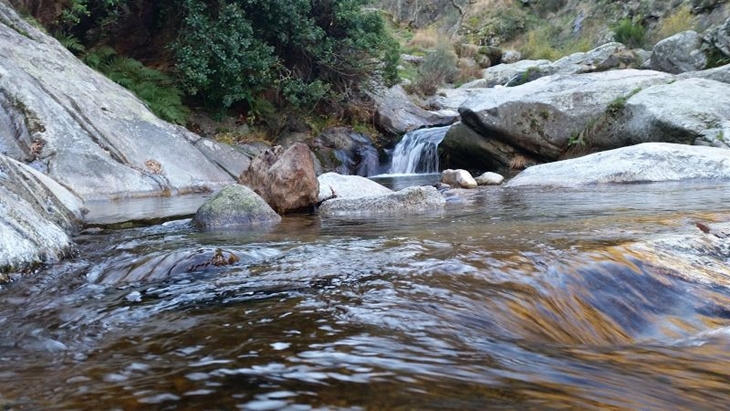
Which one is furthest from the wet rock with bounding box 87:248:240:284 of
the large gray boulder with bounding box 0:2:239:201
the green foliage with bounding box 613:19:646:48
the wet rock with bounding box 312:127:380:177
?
the green foliage with bounding box 613:19:646:48

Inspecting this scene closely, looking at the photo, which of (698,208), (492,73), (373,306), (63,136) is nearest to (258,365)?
(373,306)

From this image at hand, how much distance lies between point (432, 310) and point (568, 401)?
975 millimetres

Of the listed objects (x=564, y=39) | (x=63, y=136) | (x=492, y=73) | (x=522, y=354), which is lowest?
(x=522, y=354)

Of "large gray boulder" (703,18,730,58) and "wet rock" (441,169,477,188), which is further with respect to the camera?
"large gray boulder" (703,18,730,58)

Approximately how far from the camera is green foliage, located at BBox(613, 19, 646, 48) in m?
23.7

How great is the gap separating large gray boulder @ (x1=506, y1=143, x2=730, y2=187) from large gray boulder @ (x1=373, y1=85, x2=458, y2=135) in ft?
22.6

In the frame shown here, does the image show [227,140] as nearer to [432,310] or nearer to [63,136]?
[63,136]

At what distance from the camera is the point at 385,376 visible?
1688mm

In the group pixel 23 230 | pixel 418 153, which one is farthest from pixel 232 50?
pixel 23 230

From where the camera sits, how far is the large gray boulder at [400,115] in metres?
15.8

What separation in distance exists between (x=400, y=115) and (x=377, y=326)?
48.1 feet

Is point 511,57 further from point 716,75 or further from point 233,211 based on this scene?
point 233,211

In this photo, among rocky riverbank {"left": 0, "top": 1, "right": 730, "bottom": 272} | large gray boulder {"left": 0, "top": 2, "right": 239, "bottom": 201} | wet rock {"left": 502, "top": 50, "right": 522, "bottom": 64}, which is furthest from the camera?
wet rock {"left": 502, "top": 50, "right": 522, "bottom": 64}

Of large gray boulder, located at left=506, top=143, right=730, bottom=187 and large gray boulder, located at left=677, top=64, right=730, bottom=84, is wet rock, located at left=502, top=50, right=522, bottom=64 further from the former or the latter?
large gray boulder, located at left=506, top=143, right=730, bottom=187
